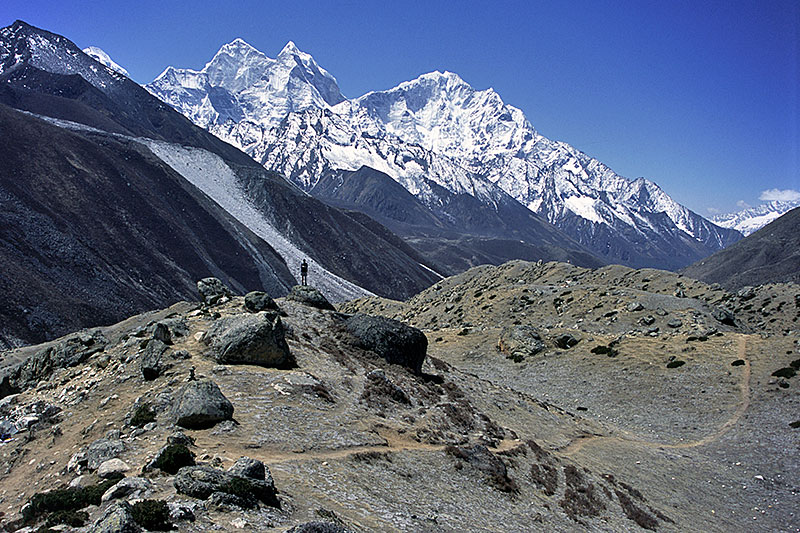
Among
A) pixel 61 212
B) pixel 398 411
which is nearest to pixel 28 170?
pixel 61 212

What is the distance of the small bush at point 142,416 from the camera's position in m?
18.9

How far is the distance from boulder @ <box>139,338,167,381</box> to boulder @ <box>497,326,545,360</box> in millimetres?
42749

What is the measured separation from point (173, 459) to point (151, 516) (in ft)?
12.1

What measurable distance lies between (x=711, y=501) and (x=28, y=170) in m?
144

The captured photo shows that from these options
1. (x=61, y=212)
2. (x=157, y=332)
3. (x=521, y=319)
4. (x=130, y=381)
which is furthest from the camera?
(x=61, y=212)

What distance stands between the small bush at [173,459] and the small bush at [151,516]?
3.10 m

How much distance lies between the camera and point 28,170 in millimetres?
123000

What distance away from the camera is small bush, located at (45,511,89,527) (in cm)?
1154

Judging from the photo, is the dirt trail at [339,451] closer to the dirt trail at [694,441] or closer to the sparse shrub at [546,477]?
the sparse shrub at [546,477]

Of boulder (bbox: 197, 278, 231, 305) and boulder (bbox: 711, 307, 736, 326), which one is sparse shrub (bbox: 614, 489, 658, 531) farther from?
boulder (bbox: 711, 307, 736, 326)

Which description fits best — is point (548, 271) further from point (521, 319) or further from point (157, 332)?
point (157, 332)

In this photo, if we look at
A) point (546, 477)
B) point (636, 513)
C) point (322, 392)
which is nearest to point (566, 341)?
point (636, 513)

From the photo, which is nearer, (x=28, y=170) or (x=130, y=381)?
(x=130, y=381)

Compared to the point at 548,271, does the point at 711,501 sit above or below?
below
